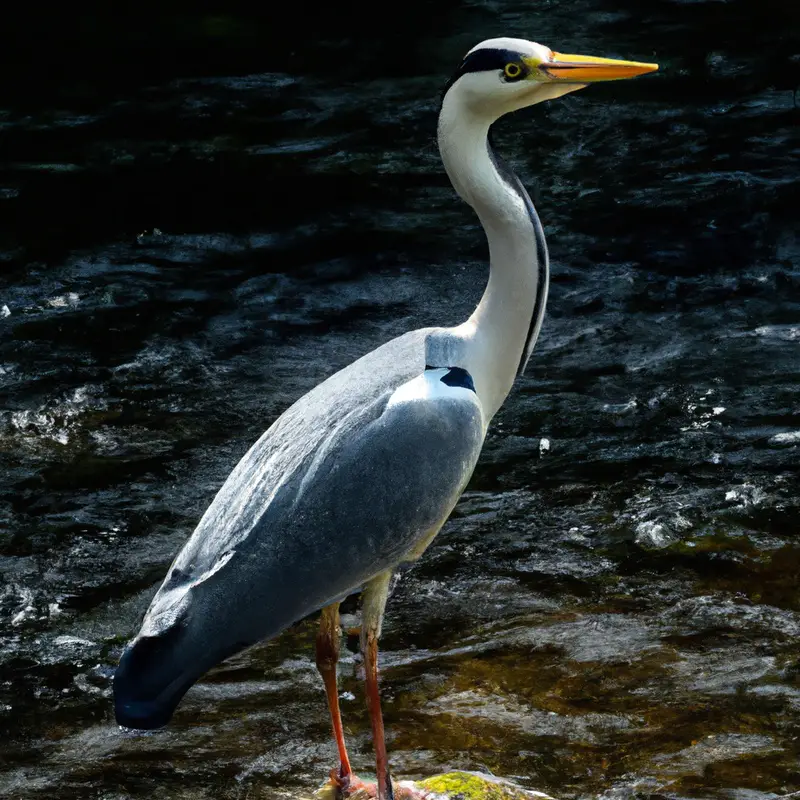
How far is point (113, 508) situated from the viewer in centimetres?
766

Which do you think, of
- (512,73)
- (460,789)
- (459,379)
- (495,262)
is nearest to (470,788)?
(460,789)

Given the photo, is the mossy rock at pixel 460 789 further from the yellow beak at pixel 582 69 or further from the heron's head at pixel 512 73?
the yellow beak at pixel 582 69

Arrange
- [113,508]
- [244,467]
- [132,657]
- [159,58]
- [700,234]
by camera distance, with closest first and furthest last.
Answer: [132,657], [244,467], [113,508], [700,234], [159,58]

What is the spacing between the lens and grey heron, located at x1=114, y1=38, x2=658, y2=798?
468cm

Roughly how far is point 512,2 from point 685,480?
8.83 m

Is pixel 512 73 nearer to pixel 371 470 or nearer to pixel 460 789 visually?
pixel 371 470

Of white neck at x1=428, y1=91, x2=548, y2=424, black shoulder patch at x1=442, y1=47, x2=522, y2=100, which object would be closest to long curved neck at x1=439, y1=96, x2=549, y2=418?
white neck at x1=428, y1=91, x2=548, y2=424

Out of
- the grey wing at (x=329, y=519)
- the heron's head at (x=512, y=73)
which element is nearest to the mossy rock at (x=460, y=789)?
the grey wing at (x=329, y=519)

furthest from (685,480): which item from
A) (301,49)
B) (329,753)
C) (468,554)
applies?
(301,49)

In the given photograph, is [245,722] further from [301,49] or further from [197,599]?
[301,49]

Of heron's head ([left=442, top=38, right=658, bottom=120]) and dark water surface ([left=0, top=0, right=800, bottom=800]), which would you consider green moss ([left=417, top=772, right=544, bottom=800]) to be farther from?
heron's head ([left=442, top=38, right=658, bottom=120])

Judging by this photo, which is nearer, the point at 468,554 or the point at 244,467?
the point at 244,467

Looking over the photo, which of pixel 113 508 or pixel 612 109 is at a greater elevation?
pixel 612 109

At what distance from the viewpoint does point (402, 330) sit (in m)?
9.66
